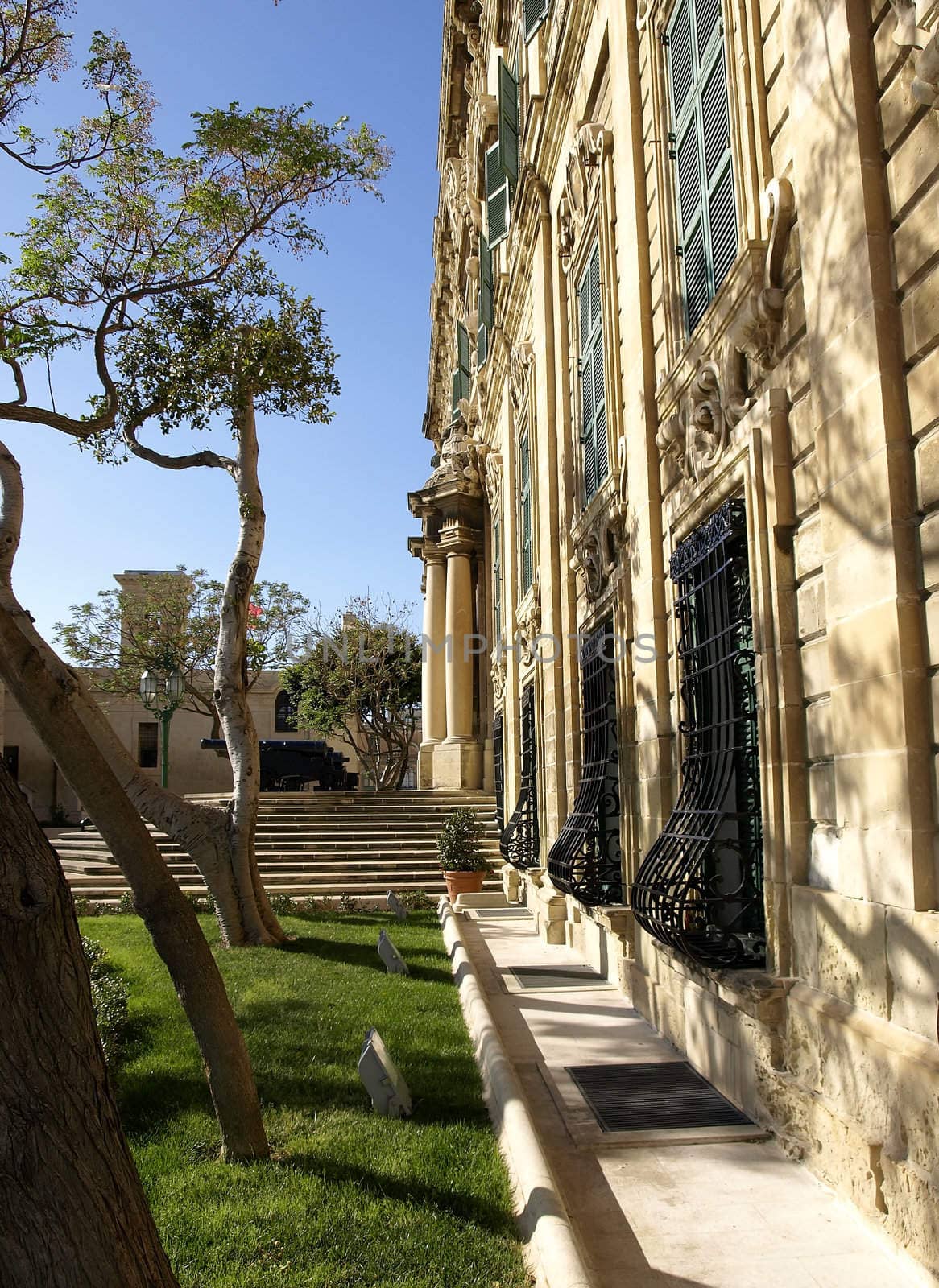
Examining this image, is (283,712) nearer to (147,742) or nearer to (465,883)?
(147,742)

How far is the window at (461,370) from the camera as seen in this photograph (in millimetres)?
22359

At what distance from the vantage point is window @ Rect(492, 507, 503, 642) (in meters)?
18.4

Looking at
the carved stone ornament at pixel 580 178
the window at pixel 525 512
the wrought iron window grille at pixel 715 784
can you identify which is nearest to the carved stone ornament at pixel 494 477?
the window at pixel 525 512

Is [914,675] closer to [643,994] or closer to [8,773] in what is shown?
[8,773]

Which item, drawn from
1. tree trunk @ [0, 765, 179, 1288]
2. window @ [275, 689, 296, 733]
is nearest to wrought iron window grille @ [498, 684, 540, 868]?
tree trunk @ [0, 765, 179, 1288]

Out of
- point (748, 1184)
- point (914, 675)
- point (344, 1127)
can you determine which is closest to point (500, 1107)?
point (344, 1127)

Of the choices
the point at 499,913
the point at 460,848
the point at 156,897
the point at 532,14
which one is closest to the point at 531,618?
the point at 499,913

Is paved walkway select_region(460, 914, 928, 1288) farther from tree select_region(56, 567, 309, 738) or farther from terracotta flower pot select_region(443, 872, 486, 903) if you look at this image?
tree select_region(56, 567, 309, 738)

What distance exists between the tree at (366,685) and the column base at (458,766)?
1047 centimetres

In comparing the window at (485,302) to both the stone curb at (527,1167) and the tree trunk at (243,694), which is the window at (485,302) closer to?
the tree trunk at (243,694)

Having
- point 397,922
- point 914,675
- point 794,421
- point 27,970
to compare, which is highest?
point 794,421

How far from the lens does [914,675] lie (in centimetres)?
373

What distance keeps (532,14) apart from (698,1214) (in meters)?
13.8

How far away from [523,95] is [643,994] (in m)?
12.3
